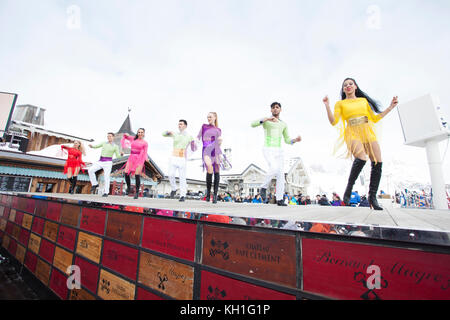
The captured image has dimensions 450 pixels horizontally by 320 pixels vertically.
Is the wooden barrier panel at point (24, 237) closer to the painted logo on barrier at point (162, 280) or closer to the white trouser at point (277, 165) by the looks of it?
the painted logo on barrier at point (162, 280)

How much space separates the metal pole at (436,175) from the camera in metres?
6.37

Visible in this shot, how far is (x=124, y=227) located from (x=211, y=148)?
2564 millimetres

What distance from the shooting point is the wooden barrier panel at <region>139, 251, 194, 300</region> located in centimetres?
176

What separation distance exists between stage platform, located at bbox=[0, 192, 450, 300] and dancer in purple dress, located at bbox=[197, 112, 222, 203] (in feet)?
7.35

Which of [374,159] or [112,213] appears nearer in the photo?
[112,213]

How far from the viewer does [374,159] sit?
273 centimetres

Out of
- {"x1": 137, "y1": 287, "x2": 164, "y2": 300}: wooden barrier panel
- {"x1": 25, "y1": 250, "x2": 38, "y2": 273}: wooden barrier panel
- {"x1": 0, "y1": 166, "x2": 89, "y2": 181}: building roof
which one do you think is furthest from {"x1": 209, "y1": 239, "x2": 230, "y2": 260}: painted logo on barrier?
{"x1": 0, "y1": 166, "x2": 89, "y2": 181}: building roof

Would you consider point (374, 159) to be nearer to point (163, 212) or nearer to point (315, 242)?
point (315, 242)

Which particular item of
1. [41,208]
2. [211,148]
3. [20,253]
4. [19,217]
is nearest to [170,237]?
[211,148]

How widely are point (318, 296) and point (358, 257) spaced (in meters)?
0.33

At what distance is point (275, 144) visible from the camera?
4.12 m
